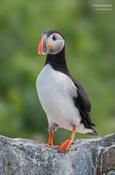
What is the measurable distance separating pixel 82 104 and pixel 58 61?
385 mm

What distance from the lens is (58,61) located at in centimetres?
788

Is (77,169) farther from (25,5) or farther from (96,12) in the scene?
(96,12)

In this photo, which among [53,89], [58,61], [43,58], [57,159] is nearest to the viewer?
[57,159]

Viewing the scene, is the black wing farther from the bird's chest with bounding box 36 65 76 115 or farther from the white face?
the white face

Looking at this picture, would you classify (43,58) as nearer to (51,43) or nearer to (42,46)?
(51,43)

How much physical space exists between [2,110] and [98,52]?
7.10 metres

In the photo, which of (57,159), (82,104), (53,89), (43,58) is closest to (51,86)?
(53,89)

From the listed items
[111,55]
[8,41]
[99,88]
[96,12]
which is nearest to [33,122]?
[99,88]

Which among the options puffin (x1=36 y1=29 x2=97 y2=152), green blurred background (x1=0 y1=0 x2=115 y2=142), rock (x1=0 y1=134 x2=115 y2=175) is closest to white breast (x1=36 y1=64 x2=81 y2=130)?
puffin (x1=36 y1=29 x2=97 y2=152)

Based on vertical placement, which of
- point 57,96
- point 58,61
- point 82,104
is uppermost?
point 58,61

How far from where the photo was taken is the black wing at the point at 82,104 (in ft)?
25.9

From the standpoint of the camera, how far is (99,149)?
24.2 ft

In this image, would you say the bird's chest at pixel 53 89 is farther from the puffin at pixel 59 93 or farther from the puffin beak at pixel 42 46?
the puffin beak at pixel 42 46

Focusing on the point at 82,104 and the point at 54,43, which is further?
the point at 82,104
